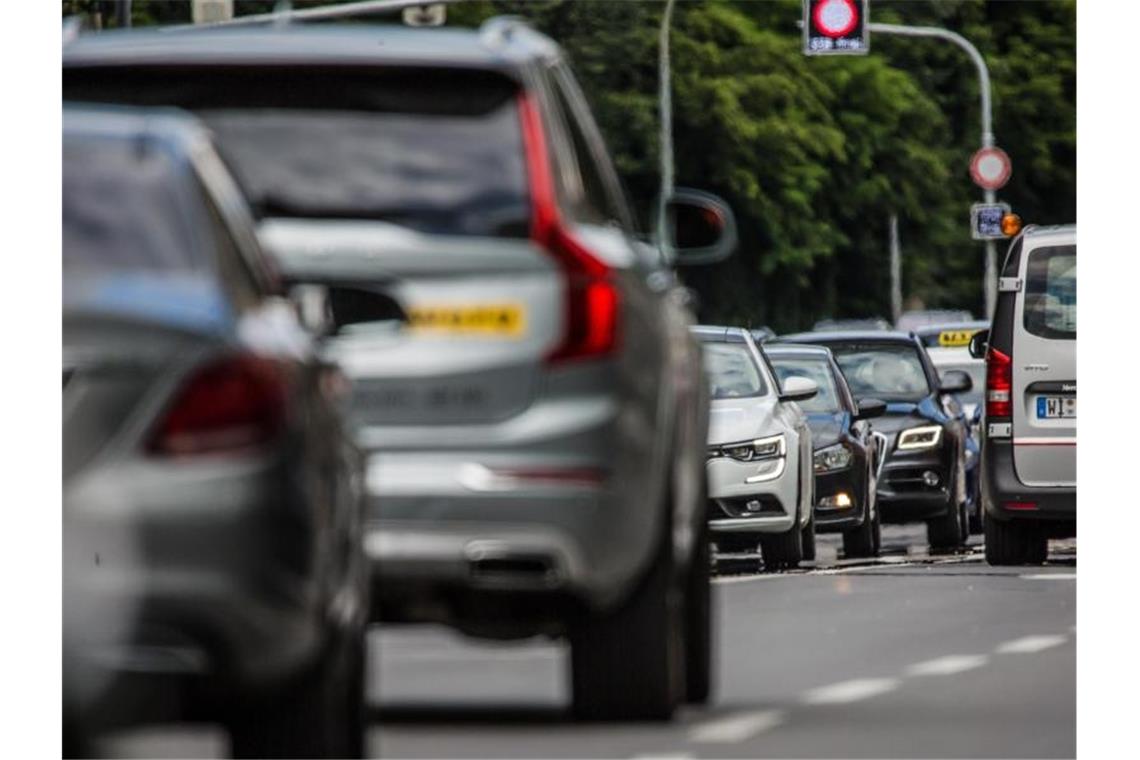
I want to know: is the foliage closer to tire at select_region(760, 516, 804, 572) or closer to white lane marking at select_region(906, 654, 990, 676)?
tire at select_region(760, 516, 804, 572)

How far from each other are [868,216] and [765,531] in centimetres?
1034

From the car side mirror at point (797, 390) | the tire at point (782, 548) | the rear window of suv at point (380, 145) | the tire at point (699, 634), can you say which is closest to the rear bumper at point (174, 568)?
the rear window of suv at point (380, 145)

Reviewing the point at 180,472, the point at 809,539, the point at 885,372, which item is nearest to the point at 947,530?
the point at 885,372

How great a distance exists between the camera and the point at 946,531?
1064 inches

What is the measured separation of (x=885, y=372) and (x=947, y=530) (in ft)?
4.91

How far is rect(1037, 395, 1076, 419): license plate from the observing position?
22234mm

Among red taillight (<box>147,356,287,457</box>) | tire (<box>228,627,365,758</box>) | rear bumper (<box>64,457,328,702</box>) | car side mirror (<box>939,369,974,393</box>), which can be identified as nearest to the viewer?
→ rear bumper (<box>64,457,328,702</box>)

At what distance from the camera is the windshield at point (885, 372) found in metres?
27.5

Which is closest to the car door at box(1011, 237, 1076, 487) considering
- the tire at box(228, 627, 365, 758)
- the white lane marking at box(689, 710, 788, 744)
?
the white lane marking at box(689, 710, 788, 744)

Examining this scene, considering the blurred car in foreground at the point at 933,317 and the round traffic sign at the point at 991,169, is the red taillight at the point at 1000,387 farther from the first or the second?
the blurred car in foreground at the point at 933,317

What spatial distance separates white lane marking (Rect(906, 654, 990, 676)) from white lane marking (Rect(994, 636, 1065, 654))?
0.36 meters

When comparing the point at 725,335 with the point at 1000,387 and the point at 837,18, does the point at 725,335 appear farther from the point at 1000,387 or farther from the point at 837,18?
the point at 837,18

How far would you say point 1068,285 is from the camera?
2234cm

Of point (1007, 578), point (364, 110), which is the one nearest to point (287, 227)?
point (364, 110)
